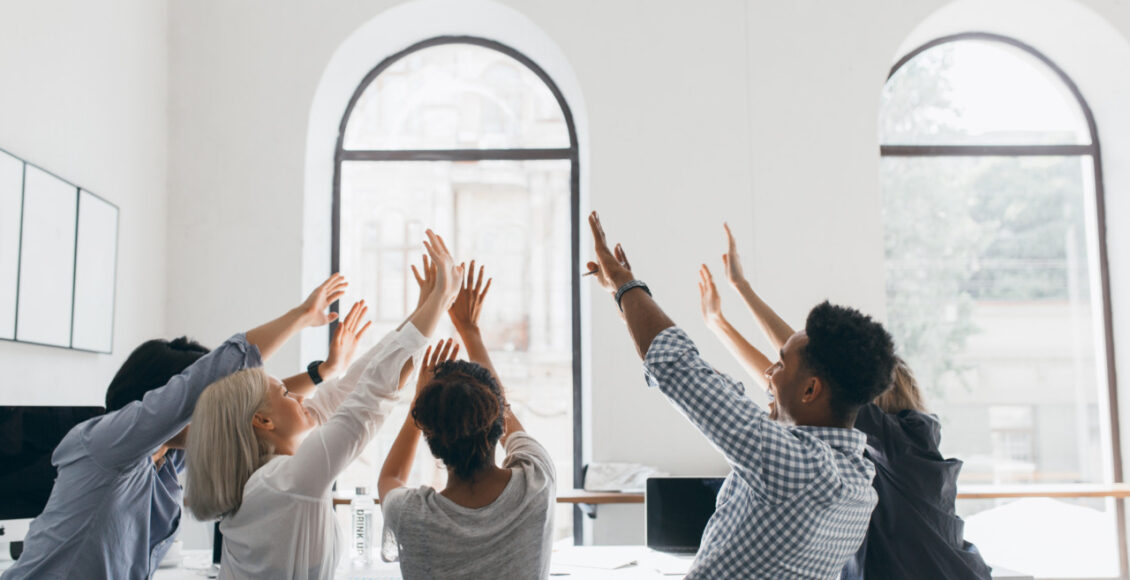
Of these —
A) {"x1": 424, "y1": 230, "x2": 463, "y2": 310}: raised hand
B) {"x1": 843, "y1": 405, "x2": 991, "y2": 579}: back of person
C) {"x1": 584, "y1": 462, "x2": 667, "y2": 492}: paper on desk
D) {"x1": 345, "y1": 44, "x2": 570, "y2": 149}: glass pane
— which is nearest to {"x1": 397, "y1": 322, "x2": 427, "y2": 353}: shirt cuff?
{"x1": 424, "y1": 230, "x2": 463, "y2": 310}: raised hand

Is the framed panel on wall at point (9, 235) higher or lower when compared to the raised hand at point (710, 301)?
higher

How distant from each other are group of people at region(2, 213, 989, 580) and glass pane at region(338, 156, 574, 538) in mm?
2138

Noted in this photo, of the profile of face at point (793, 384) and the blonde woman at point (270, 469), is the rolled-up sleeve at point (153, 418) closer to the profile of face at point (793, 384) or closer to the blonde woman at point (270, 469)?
the blonde woman at point (270, 469)

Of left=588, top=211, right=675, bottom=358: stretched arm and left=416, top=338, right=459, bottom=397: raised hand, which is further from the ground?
left=588, top=211, right=675, bottom=358: stretched arm

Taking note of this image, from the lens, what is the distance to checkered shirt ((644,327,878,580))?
1364 millimetres

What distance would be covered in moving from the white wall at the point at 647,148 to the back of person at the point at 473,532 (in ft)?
7.19

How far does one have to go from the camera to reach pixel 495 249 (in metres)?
4.16

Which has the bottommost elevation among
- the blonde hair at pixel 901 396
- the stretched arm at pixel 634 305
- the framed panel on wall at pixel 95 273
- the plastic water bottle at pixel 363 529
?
the plastic water bottle at pixel 363 529

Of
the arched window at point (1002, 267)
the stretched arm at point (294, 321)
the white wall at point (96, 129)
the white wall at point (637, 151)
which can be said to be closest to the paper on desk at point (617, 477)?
the white wall at point (637, 151)

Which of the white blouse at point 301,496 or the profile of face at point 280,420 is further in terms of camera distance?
the profile of face at point 280,420

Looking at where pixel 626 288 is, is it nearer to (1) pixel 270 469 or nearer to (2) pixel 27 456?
(1) pixel 270 469

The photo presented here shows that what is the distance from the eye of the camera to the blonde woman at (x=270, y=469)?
1.59m

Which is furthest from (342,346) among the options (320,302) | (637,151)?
(637,151)

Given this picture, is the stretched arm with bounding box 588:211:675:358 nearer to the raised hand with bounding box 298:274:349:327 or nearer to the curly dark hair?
the curly dark hair
